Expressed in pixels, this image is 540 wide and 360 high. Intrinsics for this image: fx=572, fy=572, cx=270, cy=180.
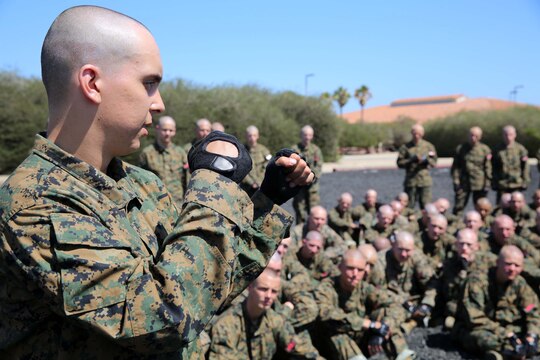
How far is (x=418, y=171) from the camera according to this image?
1135 cm

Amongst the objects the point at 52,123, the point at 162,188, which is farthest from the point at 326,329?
the point at 52,123

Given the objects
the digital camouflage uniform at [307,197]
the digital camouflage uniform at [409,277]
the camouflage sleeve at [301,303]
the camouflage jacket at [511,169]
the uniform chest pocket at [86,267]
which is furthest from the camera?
the camouflage jacket at [511,169]

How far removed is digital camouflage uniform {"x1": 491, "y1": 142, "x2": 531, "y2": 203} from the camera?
10930 millimetres

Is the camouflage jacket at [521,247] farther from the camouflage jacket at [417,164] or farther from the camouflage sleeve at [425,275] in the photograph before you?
the camouflage jacket at [417,164]

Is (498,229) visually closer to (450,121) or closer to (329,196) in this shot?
(329,196)

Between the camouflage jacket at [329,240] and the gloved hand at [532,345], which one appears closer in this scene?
the gloved hand at [532,345]

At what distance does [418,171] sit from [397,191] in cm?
608

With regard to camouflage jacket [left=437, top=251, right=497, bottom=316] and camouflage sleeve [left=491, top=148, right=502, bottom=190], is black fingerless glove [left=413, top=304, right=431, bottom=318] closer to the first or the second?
camouflage jacket [left=437, top=251, right=497, bottom=316]

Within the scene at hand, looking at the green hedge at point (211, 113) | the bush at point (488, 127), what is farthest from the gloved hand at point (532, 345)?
the bush at point (488, 127)

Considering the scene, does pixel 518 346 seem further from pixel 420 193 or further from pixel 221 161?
pixel 420 193

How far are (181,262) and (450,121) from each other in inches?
1445

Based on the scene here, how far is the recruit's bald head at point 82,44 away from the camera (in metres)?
1.16

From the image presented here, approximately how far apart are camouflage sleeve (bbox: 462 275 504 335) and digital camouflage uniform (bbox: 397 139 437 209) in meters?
5.61

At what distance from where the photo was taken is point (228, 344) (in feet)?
14.4
